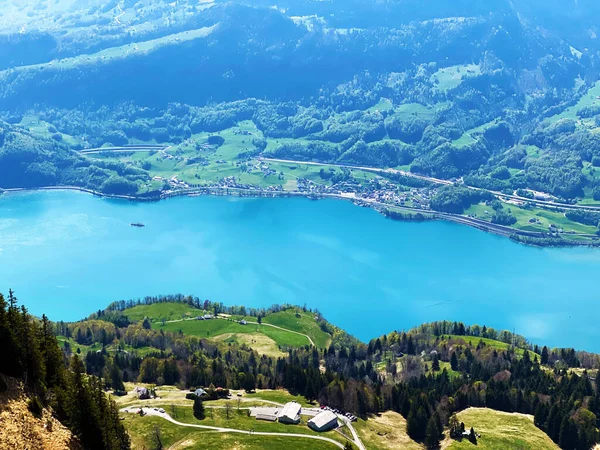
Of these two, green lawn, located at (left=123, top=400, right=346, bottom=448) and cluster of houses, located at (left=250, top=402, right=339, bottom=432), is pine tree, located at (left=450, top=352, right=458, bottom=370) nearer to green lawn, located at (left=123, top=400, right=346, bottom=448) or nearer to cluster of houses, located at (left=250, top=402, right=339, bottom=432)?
cluster of houses, located at (left=250, top=402, right=339, bottom=432)

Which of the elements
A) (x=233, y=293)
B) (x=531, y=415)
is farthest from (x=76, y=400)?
(x=233, y=293)

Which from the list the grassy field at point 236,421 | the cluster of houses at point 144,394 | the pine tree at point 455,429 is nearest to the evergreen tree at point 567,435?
the pine tree at point 455,429

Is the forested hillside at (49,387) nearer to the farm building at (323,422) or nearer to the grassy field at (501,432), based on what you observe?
the farm building at (323,422)

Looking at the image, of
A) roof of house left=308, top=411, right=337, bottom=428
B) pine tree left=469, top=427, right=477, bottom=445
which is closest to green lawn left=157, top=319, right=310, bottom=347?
pine tree left=469, top=427, right=477, bottom=445

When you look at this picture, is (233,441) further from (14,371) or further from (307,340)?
(307,340)

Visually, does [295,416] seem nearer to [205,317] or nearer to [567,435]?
[567,435]

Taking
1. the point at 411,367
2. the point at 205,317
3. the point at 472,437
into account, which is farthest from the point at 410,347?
the point at 472,437
